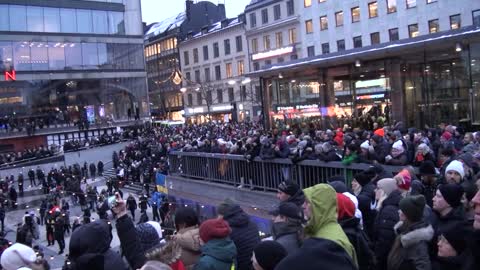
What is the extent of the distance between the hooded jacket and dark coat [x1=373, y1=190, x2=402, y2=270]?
1.87m

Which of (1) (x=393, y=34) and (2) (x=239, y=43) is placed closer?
(1) (x=393, y=34)

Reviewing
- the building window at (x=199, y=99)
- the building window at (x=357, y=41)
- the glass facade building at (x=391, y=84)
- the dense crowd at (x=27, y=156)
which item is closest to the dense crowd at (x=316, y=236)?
the glass facade building at (x=391, y=84)

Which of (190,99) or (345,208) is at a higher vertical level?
(190,99)

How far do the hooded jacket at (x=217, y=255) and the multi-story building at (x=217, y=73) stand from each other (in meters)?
64.2

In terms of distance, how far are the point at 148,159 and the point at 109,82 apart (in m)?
29.8

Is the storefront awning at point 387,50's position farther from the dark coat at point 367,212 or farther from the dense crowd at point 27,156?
the dense crowd at point 27,156

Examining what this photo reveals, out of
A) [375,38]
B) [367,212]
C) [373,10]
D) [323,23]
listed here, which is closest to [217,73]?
[323,23]

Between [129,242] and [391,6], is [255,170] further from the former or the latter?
[391,6]

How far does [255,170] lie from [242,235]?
1144 cm

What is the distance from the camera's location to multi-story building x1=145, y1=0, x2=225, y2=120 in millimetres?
88562

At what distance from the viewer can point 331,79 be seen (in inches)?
1025

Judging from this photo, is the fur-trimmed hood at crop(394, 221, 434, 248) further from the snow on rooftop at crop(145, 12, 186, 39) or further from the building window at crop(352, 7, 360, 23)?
the snow on rooftop at crop(145, 12, 186, 39)

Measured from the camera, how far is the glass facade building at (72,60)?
2162 inches

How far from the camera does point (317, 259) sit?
271 cm
